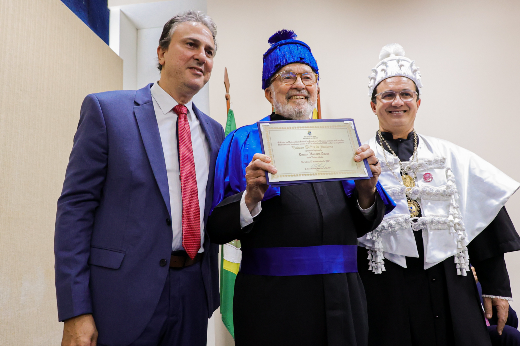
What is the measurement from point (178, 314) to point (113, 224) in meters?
0.43

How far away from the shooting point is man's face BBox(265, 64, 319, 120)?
1.92 metres

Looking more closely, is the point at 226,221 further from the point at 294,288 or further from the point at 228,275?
the point at 228,275

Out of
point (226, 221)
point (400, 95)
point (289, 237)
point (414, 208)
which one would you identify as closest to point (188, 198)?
point (226, 221)

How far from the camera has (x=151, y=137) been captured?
5.38 ft

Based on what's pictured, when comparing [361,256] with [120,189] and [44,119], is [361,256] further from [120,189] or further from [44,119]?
[44,119]

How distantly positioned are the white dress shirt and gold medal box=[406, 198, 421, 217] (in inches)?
44.2

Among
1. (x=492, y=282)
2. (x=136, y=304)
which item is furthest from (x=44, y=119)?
(x=492, y=282)

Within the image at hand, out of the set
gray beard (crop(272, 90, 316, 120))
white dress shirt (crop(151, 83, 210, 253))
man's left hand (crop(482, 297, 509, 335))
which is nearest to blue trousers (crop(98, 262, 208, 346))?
white dress shirt (crop(151, 83, 210, 253))

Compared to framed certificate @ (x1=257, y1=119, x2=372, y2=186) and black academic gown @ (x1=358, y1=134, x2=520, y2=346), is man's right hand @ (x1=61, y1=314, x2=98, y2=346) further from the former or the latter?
black academic gown @ (x1=358, y1=134, x2=520, y2=346)

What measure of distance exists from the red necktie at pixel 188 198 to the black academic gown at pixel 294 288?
70 millimetres

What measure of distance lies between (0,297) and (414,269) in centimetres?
249

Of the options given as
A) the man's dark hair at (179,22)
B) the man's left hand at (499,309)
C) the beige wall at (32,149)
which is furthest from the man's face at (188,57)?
the man's left hand at (499,309)

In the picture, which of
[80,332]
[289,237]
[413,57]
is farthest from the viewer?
[413,57]

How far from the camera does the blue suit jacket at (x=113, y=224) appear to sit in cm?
143
